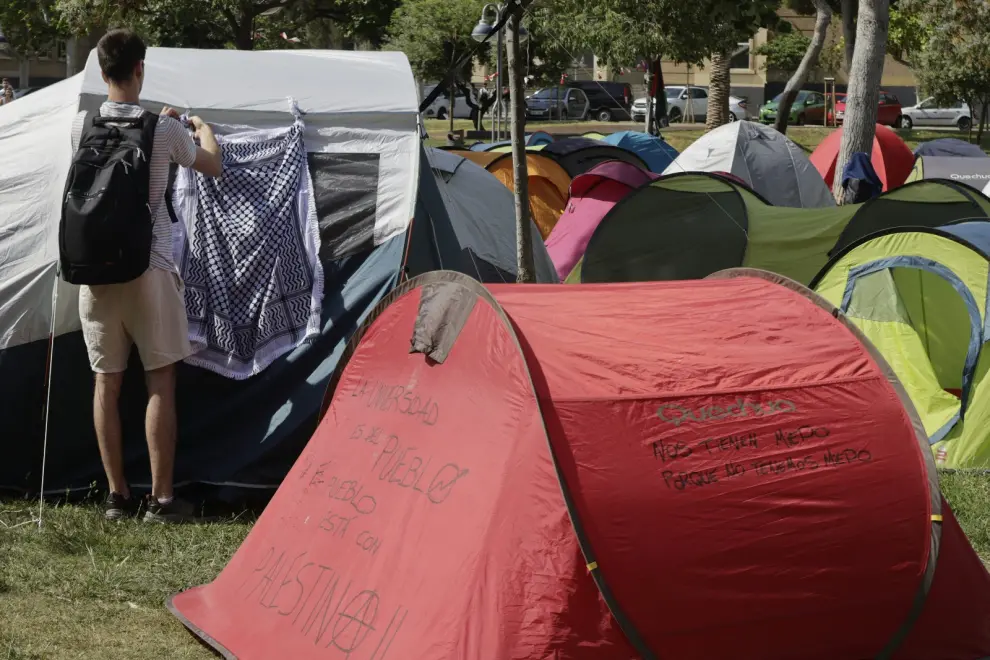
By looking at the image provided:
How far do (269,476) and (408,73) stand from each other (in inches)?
80.5

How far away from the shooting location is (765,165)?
14.0 meters

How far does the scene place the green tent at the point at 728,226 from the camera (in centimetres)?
900

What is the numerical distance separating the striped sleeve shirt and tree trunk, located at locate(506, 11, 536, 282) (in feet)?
6.69

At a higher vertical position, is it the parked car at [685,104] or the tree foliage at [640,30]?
the tree foliage at [640,30]

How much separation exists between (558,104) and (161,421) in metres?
34.5

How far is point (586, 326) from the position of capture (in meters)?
3.91

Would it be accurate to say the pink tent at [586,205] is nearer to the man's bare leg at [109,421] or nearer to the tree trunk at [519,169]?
the tree trunk at [519,169]

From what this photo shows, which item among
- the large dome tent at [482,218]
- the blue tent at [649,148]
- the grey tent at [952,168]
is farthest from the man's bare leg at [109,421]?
the blue tent at [649,148]

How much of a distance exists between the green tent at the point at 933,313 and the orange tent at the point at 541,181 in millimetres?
6095

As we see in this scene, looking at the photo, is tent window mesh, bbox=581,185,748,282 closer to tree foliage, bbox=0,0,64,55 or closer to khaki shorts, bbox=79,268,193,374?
khaki shorts, bbox=79,268,193,374

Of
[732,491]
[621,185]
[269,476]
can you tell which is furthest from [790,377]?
[621,185]

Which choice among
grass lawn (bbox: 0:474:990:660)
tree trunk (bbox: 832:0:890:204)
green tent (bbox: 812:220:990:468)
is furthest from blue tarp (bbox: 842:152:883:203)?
grass lawn (bbox: 0:474:990:660)

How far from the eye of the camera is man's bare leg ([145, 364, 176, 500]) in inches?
201

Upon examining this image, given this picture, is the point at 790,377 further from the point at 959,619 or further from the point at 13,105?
the point at 13,105
